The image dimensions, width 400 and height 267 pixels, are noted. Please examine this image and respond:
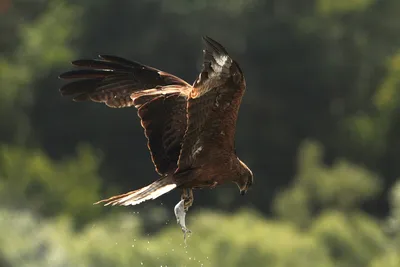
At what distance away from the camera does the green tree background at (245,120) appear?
4916cm

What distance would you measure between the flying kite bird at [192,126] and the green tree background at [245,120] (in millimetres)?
29086

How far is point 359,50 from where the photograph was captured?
64812 millimetres

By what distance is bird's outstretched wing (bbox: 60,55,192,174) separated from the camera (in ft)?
49.5

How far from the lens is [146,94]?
49.5 feet

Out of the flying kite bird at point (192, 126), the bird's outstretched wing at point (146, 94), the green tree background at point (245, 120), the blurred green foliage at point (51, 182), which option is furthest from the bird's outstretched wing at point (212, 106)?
the blurred green foliage at point (51, 182)

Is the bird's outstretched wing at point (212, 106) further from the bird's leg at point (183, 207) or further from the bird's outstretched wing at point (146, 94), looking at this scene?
the bird's outstretched wing at point (146, 94)

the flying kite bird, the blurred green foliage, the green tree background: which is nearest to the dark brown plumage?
the flying kite bird

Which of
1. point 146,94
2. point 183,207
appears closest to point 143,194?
point 183,207

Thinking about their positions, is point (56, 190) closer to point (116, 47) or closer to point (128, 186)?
point (128, 186)

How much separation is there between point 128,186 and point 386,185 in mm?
7919

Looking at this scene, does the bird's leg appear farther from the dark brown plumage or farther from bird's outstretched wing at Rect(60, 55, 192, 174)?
bird's outstretched wing at Rect(60, 55, 192, 174)

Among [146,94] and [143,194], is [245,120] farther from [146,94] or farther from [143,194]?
[143,194]

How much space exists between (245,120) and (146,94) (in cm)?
4517

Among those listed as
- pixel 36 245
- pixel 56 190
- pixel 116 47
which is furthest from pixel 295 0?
pixel 36 245
